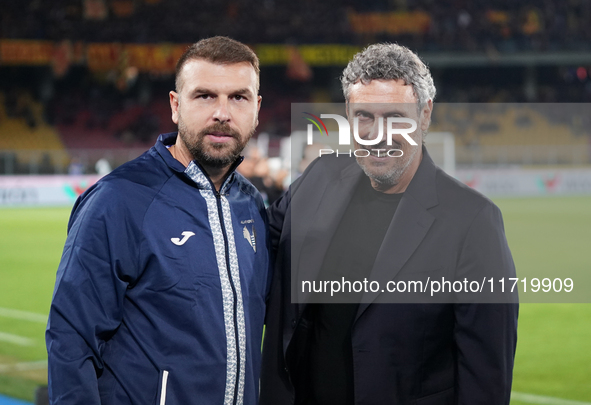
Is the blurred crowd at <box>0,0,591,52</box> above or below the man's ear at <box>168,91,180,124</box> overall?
above

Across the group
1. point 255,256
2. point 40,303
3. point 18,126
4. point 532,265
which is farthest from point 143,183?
point 18,126

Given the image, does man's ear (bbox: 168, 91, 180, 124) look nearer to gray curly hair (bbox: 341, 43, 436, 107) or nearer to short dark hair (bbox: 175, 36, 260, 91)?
short dark hair (bbox: 175, 36, 260, 91)

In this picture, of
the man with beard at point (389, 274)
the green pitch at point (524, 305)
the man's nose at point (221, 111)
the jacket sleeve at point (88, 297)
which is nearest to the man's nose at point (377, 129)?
the man with beard at point (389, 274)

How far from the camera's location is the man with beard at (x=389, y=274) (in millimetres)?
2453

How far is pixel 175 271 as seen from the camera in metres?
2.36

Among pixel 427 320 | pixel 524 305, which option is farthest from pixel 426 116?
pixel 524 305

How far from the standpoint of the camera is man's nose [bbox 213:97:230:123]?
2.46 m

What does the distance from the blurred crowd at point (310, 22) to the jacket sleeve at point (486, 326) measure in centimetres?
3262

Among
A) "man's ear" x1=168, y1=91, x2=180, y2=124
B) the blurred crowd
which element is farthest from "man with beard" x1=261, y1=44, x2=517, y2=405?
the blurred crowd

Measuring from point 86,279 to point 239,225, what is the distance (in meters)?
0.62

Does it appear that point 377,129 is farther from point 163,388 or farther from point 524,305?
point 524,305

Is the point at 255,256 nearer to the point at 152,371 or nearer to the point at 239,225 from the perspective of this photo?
the point at 239,225

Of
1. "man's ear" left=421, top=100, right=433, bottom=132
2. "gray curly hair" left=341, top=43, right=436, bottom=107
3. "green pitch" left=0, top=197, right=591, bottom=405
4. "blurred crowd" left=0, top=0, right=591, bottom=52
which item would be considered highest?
"blurred crowd" left=0, top=0, right=591, bottom=52

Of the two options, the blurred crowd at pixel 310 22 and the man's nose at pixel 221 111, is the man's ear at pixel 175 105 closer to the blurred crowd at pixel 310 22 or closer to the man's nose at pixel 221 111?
the man's nose at pixel 221 111
